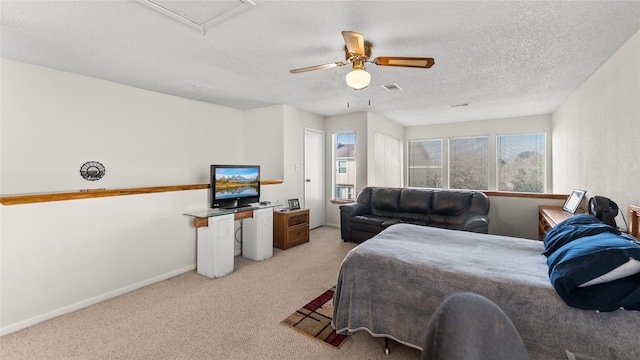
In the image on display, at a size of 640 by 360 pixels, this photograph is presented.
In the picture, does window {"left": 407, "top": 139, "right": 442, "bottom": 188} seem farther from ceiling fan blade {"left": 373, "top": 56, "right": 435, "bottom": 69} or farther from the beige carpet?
ceiling fan blade {"left": 373, "top": 56, "right": 435, "bottom": 69}

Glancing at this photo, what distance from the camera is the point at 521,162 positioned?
239 inches

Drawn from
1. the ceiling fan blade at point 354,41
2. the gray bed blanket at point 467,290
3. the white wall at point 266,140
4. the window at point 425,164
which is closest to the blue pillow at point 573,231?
the gray bed blanket at point 467,290

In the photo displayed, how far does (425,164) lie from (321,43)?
18.3ft

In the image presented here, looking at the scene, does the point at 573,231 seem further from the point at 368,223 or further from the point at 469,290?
the point at 368,223

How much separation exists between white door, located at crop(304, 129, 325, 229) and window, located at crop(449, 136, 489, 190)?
3462 mm

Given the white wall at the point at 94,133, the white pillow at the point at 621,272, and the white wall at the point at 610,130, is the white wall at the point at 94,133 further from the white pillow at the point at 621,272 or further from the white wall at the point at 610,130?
the white wall at the point at 610,130

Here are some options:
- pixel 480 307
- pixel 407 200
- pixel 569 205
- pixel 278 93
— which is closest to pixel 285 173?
pixel 278 93

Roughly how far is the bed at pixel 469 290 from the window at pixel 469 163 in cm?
440

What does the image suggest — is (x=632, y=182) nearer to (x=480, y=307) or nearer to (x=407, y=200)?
(x=407, y=200)

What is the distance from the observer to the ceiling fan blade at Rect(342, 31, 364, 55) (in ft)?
6.54

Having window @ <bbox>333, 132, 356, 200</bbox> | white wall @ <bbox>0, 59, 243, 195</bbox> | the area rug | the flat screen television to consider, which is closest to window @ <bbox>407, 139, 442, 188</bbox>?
window @ <bbox>333, 132, 356, 200</bbox>

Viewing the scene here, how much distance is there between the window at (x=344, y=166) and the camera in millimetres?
5781

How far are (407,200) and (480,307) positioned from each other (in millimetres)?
4075

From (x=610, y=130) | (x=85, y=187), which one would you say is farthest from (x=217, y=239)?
(x=610, y=130)
